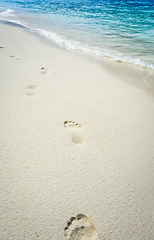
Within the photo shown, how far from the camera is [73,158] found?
144 centimetres

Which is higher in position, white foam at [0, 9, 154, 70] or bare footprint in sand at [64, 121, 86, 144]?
white foam at [0, 9, 154, 70]

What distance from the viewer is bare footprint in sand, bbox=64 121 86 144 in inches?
64.2

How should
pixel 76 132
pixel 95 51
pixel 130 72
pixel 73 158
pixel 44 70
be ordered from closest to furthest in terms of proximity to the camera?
pixel 73 158
pixel 76 132
pixel 44 70
pixel 130 72
pixel 95 51

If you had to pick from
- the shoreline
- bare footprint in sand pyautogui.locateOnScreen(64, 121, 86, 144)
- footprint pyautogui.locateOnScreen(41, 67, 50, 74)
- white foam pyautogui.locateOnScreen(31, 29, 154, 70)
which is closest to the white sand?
bare footprint in sand pyautogui.locateOnScreen(64, 121, 86, 144)

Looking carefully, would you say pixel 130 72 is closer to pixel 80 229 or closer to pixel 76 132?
pixel 76 132

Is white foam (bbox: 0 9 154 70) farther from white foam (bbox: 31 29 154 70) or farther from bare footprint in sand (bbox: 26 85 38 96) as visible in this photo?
bare footprint in sand (bbox: 26 85 38 96)

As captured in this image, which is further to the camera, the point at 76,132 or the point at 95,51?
the point at 95,51

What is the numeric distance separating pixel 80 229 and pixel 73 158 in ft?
1.90

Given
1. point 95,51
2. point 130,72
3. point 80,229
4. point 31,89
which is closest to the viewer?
point 80,229

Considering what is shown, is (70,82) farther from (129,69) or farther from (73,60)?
(129,69)

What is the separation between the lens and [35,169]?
1.31m

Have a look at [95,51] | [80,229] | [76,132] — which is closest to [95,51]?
[95,51]

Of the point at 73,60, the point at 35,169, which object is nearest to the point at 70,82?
the point at 73,60

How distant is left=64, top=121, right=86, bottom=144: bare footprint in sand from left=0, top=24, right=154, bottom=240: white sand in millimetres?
12
